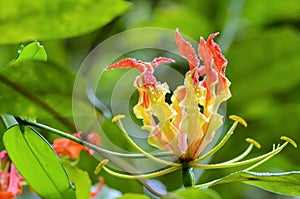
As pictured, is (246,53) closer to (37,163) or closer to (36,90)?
(36,90)

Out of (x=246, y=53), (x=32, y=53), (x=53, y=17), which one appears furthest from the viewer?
(x=246, y=53)

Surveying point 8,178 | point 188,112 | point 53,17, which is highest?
point 53,17

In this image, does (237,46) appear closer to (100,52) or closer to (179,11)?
(179,11)

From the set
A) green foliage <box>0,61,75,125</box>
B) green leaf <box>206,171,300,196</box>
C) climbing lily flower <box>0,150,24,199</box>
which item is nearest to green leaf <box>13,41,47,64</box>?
green foliage <box>0,61,75,125</box>

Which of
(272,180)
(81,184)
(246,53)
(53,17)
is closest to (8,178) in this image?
(81,184)

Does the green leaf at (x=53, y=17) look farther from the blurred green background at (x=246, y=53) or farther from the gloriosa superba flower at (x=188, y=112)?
the gloriosa superba flower at (x=188, y=112)

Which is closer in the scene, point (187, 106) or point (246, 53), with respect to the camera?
point (187, 106)

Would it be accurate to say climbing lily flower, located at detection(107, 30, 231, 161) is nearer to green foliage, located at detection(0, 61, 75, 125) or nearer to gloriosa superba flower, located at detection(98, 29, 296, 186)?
gloriosa superba flower, located at detection(98, 29, 296, 186)

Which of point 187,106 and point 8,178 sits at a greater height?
point 187,106

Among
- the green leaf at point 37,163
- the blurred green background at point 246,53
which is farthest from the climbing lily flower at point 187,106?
the blurred green background at point 246,53
